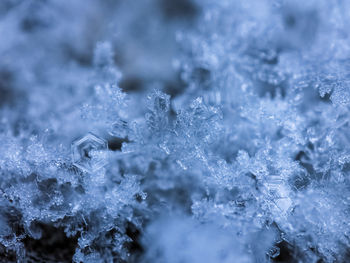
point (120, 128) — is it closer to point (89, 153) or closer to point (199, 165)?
point (89, 153)

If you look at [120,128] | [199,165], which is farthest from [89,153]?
[199,165]

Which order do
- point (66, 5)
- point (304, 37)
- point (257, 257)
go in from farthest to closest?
point (66, 5), point (304, 37), point (257, 257)

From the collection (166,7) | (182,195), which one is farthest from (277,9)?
(182,195)

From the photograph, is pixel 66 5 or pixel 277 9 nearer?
pixel 277 9

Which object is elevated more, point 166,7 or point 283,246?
point 166,7

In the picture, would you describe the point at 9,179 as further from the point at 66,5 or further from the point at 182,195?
the point at 66,5
